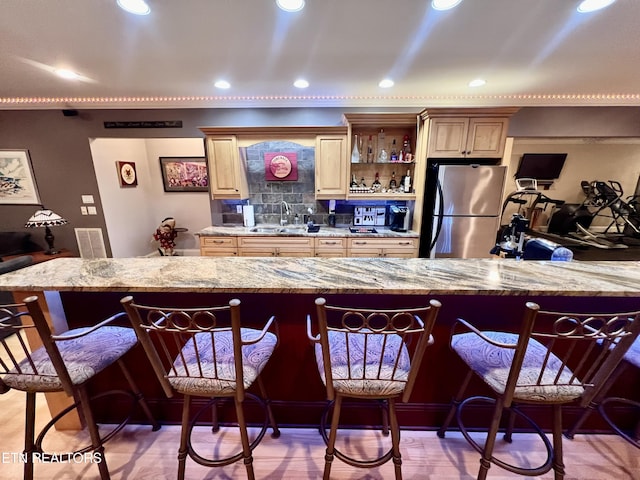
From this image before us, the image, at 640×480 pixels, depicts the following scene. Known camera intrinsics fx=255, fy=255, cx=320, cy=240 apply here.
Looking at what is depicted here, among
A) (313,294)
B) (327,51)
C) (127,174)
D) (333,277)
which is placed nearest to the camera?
(333,277)

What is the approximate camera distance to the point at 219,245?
137 inches

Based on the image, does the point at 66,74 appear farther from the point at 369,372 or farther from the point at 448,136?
the point at 448,136

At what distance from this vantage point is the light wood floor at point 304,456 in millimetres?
1340

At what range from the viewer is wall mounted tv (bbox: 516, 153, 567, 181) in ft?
18.8

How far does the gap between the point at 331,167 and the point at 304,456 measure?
3006 millimetres

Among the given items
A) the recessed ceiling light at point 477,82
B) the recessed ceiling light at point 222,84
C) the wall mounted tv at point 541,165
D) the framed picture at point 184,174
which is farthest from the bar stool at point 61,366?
the wall mounted tv at point 541,165

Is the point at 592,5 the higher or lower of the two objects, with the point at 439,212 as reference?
higher

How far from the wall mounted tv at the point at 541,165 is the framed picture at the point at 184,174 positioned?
22.5 feet

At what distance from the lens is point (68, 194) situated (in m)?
3.81

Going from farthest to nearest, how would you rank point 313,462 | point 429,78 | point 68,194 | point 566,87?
point 68,194 → point 566,87 → point 429,78 → point 313,462

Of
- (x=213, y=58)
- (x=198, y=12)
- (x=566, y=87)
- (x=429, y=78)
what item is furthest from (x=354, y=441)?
(x=566, y=87)

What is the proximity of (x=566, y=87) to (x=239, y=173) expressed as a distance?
4.08 m

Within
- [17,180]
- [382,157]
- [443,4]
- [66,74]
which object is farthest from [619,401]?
[17,180]

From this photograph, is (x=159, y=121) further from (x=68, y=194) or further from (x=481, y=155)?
(x=481, y=155)
